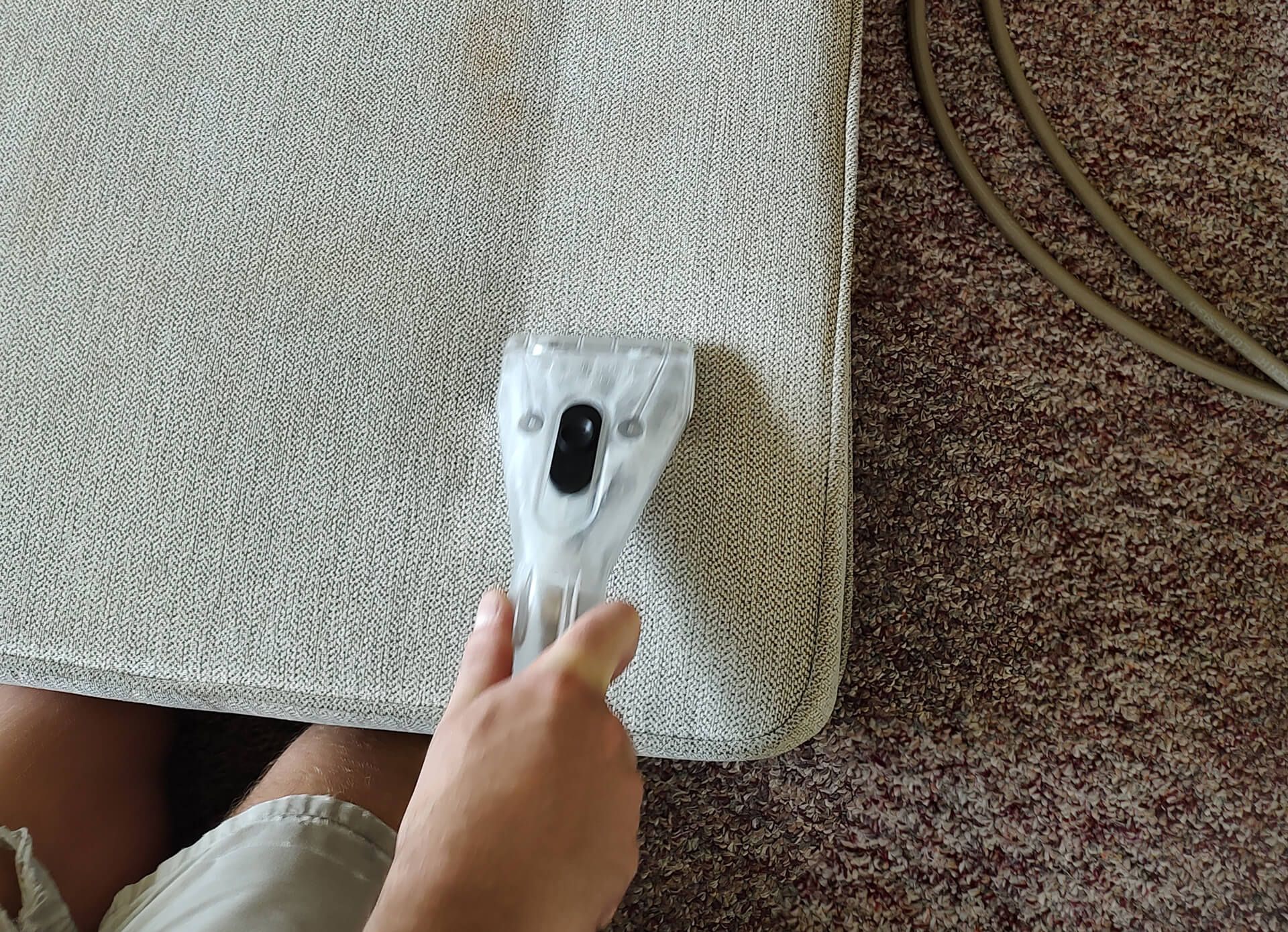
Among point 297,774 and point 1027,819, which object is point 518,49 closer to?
point 297,774

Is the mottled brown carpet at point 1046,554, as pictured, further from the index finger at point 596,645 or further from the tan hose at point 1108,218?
the index finger at point 596,645

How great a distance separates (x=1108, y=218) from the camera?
876 millimetres

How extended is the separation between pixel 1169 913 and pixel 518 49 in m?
0.84

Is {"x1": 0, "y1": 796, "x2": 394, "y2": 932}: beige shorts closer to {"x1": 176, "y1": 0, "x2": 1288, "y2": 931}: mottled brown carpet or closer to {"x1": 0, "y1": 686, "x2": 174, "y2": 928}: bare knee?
{"x1": 0, "y1": 686, "x2": 174, "y2": 928}: bare knee

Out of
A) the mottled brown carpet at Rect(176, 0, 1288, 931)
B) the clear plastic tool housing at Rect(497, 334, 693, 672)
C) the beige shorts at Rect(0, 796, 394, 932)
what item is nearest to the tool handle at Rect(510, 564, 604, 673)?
the clear plastic tool housing at Rect(497, 334, 693, 672)

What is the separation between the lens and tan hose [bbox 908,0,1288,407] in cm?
85

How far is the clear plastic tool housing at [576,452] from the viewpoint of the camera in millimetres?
521

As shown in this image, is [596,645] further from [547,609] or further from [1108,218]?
[1108,218]

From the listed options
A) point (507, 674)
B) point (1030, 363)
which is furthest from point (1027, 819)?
point (507, 674)

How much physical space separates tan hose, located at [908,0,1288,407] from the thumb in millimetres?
636

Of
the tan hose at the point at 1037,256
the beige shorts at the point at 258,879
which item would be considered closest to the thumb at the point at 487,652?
the beige shorts at the point at 258,879

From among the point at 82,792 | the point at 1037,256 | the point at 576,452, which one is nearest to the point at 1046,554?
the point at 1037,256

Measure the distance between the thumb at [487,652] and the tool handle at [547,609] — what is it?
0.7 inches

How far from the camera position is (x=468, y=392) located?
58cm
